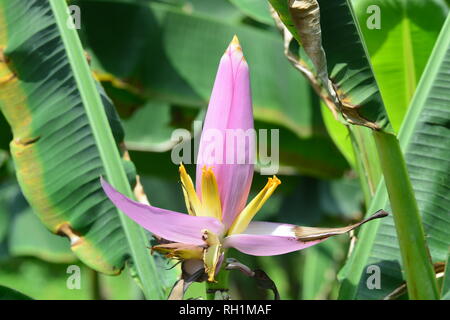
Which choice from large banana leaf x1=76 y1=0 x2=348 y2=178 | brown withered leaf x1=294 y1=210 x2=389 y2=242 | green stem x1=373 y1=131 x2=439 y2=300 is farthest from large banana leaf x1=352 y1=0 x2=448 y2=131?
large banana leaf x1=76 y1=0 x2=348 y2=178

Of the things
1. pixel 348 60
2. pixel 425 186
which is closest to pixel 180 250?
pixel 348 60

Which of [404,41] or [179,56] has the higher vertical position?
[404,41]

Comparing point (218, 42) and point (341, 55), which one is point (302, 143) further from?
point (341, 55)

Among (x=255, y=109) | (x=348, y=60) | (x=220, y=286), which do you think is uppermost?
(x=348, y=60)

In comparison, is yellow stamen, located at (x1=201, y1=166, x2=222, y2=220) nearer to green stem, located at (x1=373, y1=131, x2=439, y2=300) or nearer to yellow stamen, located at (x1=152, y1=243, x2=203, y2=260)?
yellow stamen, located at (x1=152, y1=243, x2=203, y2=260)

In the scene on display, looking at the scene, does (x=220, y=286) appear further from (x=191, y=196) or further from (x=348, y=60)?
(x=348, y=60)

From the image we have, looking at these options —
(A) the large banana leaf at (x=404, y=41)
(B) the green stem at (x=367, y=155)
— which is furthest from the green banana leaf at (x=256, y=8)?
(B) the green stem at (x=367, y=155)
